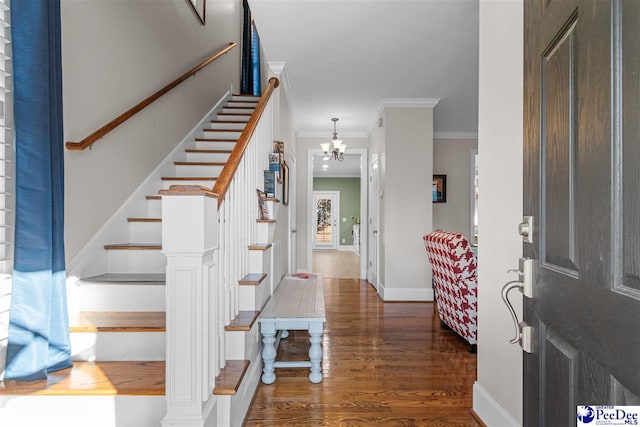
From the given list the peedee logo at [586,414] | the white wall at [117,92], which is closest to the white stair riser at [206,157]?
the white wall at [117,92]

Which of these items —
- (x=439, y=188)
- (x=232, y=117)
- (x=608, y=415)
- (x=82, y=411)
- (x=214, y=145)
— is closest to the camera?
(x=608, y=415)

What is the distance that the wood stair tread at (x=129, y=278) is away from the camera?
1.89 meters

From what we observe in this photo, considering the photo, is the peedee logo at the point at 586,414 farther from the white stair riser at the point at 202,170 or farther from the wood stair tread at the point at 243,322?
the white stair riser at the point at 202,170

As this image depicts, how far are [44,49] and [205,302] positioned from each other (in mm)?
1246

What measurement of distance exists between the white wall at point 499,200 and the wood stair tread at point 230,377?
1.21 metres

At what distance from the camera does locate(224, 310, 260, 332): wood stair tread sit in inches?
66.8

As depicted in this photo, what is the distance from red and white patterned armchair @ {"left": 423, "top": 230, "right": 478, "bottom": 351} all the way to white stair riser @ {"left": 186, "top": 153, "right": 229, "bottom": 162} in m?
2.13

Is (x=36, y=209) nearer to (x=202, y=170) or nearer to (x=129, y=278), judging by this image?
(x=129, y=278)

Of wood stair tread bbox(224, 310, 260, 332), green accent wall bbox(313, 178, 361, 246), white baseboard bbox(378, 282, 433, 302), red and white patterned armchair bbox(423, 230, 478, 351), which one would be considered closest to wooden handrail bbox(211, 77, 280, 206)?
wood stair tread bbox(224, 310, 260, 332)

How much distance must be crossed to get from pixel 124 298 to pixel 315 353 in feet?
3.81

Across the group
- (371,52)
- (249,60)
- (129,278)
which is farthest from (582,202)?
(249,60)

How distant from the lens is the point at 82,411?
1383 millimetres

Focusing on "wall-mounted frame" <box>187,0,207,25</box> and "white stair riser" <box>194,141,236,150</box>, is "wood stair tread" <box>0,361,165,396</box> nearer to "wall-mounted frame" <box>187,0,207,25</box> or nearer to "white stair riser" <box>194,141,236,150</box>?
"white stair riser" <box>194,141,236,150</box>

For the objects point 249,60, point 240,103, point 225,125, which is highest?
point 249,60
